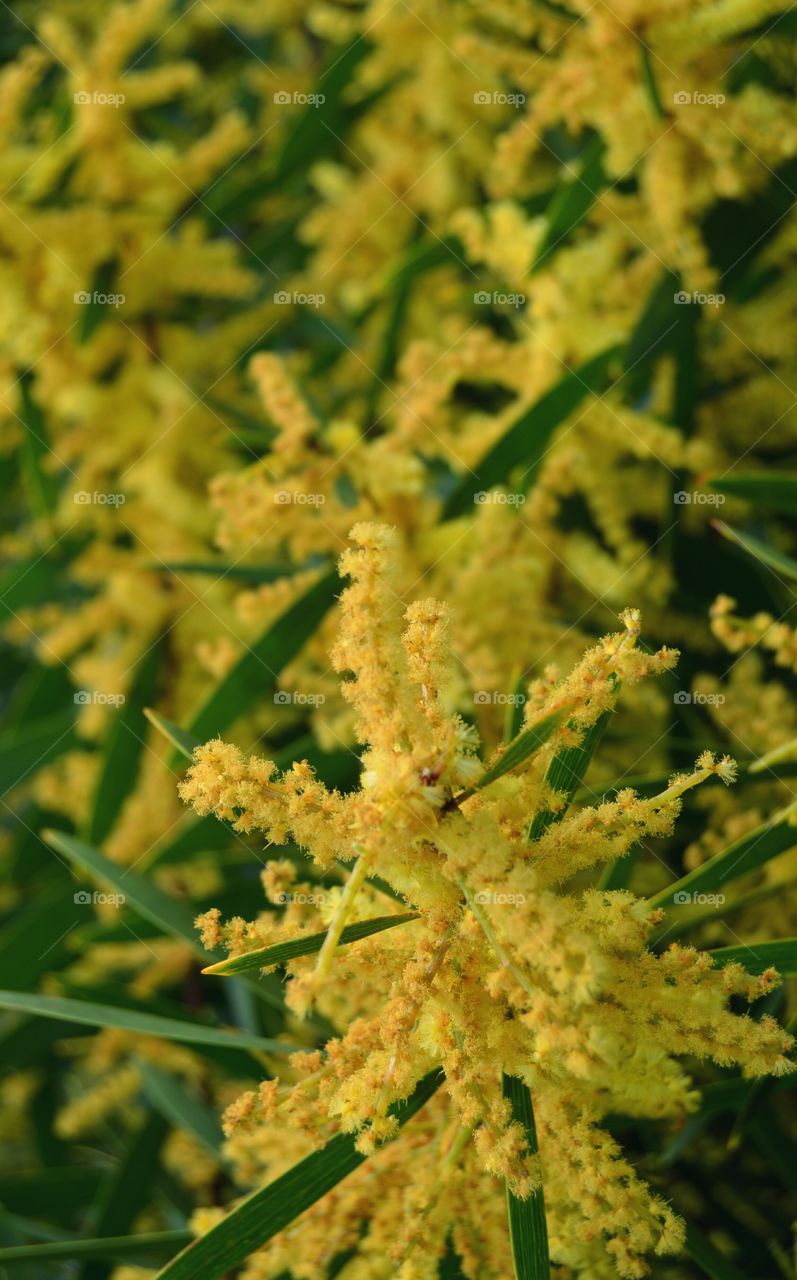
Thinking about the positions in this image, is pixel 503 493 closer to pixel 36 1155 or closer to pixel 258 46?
pixel 36 1155

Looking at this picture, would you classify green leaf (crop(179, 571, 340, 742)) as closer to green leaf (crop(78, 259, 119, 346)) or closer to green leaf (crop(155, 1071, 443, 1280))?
green leaf (crop(155, 1071, 443, 1280))

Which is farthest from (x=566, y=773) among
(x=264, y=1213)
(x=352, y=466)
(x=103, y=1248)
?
(x=103, y=1248)

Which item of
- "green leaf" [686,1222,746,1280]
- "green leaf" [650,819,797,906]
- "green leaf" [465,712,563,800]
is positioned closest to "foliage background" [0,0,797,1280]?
"green leaf" [686,1222,746,1280]

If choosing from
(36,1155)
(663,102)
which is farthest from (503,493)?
(36,1155)

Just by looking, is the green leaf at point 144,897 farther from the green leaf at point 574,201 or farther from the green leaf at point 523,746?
the green leaf at point 574,201

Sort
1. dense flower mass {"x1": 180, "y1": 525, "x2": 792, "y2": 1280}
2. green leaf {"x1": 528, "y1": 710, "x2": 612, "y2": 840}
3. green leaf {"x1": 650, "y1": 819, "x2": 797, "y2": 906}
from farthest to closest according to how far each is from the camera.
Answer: green leaf {"x1": 650, "y1": 819, "x2": 797, "y2": 906} → green leaf {"x1": 528, "y1": 710, "x2": 612, "y2": 840} → dense flower mass {"x1": 180, "y1": 525, "x2": 792, "y2": 1280}

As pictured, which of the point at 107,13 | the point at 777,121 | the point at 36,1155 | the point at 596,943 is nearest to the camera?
the point at 596,943

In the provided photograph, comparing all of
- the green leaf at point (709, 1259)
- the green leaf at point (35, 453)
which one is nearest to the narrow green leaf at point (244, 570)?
the green leaf at point (35, 453)
